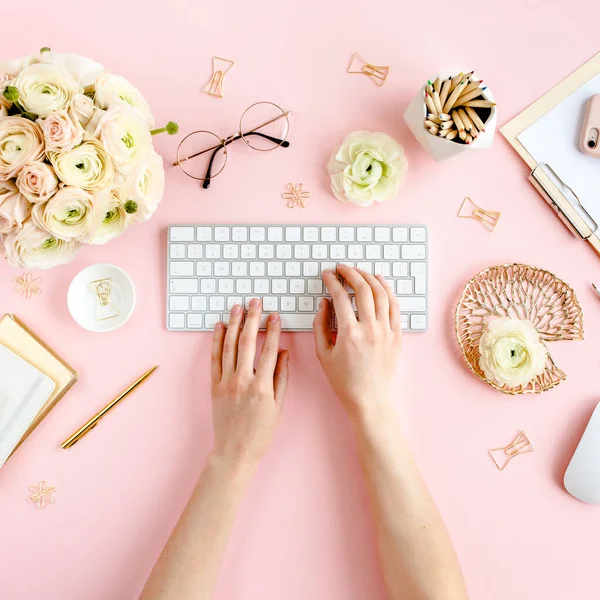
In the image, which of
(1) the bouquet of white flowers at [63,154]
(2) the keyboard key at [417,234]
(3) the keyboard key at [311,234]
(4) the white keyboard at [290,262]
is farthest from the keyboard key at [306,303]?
(1) the bouquet of white flowers at [63,154]

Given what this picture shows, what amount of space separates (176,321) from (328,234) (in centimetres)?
31

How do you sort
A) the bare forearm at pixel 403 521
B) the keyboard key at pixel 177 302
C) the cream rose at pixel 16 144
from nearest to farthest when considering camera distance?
the cream rose at pixel 16 144 → the bare forearm at pixel 403 521 → the keyboard key at pixel 177 302

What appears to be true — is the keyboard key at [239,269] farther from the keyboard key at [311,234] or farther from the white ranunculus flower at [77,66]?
the white ranunculus flower at [77,66]

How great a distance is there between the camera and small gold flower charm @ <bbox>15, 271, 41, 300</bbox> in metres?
0.90

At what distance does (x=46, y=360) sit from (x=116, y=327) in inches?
5.7

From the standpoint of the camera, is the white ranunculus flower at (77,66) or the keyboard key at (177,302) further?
the keyboard key at (177,302)

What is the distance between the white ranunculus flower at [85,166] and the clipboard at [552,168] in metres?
0.67

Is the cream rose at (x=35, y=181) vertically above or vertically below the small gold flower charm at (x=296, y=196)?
below

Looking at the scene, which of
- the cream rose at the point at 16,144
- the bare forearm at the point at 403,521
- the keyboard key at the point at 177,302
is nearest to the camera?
the cream rose at the point at 16,144

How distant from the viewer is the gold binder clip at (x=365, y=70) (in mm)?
890

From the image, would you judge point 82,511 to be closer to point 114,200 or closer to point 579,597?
point 114,200

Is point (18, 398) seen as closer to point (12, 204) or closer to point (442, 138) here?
point (12, 204)

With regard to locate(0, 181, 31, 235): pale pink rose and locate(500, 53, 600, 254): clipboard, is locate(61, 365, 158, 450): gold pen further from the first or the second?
locate(500, 53, 600, 254): clipboard

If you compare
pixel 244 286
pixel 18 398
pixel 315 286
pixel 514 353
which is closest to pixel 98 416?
pixel 18 398
